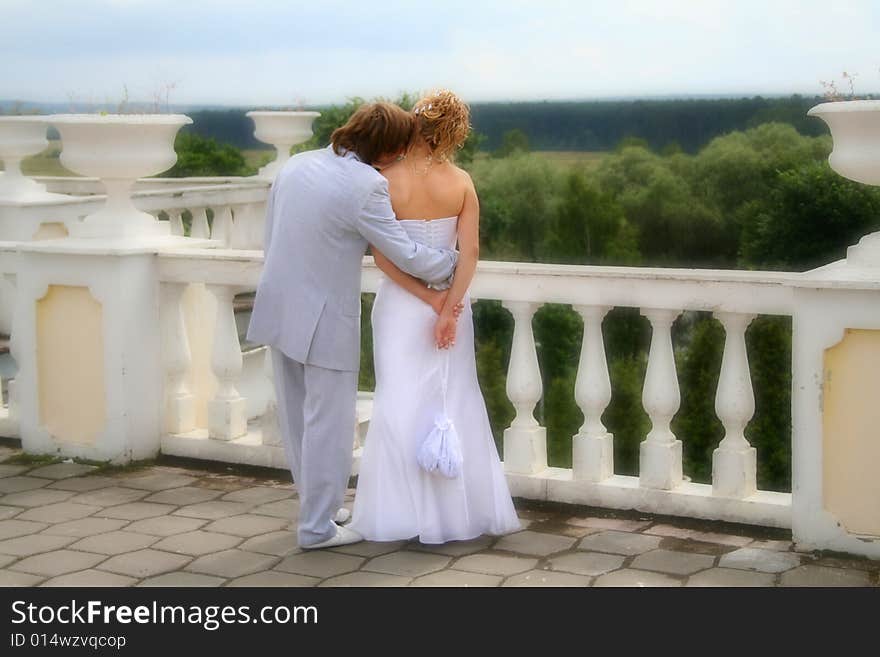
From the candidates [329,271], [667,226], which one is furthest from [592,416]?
[667,226]

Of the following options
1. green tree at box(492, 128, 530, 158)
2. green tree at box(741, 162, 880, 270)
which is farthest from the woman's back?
green tree at box(492, 128, 530, 158)

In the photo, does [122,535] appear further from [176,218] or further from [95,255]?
[176,218]

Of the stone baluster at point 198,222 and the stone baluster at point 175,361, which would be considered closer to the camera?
the stone baluster at point 175,361

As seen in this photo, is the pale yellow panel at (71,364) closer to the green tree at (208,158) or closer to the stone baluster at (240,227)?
the stone baluster at (240,227)

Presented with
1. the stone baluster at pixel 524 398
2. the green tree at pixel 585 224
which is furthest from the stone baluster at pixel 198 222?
the green tree at pixel 585 224

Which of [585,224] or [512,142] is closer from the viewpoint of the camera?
[585,224]

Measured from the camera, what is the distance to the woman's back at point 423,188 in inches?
171

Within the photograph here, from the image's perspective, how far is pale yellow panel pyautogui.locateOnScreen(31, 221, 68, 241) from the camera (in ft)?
33.4

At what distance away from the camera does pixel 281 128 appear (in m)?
11.6

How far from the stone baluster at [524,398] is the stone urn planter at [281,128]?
6.78 m

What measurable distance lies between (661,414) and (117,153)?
2555mm

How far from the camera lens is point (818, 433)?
4238 millimetres

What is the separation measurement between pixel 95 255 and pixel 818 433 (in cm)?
302

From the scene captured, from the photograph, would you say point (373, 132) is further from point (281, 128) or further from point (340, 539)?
point (281, 128)
